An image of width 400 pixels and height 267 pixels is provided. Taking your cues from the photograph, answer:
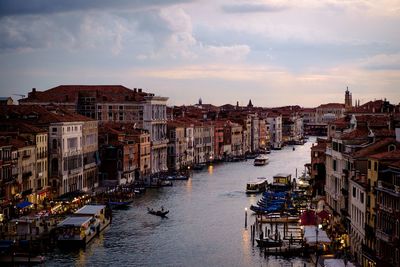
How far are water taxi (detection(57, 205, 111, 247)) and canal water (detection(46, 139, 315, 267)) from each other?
0.29 meters

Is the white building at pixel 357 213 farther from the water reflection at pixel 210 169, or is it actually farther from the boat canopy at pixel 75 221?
the water reflection at pixel 210 169

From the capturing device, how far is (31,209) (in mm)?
26484

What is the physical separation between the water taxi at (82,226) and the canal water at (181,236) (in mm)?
→ 290

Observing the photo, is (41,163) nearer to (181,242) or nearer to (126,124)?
(181,242)

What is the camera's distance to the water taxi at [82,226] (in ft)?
71.5

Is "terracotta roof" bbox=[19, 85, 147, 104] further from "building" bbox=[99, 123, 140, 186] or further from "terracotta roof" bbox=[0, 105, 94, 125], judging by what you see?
"terracotta roof" bbox=[0, 105, 94, 125]

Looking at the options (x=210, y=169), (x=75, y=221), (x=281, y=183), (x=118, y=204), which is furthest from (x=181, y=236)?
(x=210, y=169)

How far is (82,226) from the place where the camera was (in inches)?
871

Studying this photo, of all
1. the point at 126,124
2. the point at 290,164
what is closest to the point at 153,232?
the point at 126,124

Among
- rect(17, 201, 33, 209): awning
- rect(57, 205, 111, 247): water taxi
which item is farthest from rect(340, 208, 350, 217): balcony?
rect(17, 201, 33, 209): awning

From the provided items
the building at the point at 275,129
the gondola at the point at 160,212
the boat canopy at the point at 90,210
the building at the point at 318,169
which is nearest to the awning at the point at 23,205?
the boat canopy at the point at 90,210

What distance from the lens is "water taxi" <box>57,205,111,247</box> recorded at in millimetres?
21781

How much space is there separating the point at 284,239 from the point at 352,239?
3.22 metres

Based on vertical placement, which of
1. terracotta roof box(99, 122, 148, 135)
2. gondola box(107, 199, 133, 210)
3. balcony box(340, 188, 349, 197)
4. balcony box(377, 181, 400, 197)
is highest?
terracotta roof box(99, 122, 148, 135)
